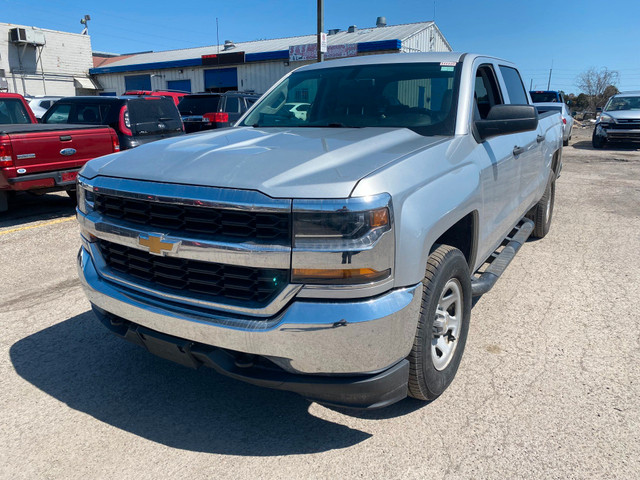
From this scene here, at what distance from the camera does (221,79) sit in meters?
30.7

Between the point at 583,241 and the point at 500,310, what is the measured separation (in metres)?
2.81

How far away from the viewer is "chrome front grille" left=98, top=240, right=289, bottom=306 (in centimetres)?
222

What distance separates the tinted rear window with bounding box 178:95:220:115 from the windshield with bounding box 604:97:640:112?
14.1 metres

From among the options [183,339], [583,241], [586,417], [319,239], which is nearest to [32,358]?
[183,339]

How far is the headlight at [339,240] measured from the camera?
2088mm

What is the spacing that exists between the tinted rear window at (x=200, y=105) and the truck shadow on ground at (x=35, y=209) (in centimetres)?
463

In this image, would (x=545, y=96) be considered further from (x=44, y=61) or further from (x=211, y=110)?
(x=44, y=61)

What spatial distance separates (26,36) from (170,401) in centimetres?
3780

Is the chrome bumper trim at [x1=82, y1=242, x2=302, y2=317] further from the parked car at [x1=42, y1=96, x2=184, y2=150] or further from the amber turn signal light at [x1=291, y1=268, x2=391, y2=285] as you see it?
the parked car at [x1=42, y1=96, x2=184, y2=150]

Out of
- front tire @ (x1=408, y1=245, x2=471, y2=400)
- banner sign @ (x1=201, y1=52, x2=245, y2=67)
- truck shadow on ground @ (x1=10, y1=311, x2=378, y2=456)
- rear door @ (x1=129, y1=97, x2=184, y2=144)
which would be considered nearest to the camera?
front tire @ (x1=408, y1=245, x2=471, y2=400)

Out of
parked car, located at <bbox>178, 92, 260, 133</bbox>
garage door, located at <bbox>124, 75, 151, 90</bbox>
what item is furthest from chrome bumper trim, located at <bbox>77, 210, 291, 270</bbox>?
garage door, located at <bbox>124, 75, 151, 90</bbox>

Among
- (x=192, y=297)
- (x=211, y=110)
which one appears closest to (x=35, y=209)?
(x=211, y=110)

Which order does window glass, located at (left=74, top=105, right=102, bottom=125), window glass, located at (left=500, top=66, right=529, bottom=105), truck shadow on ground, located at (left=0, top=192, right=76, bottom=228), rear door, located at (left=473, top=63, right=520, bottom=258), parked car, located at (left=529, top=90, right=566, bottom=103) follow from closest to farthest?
rear door, located at (left=473, top=63, right=520, bottom=258)
window glass, located at (left=500, top=66, right=529, bottom=105)
truck shadow on ground, located at (left=0, top=192, right=76, bottom=228)
window glass, located at (left=74, top=105, right=102, bottom=125)
parked car, located at (left=529, top=90, right=566, bottom=103)

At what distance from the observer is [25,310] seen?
4199 mm
